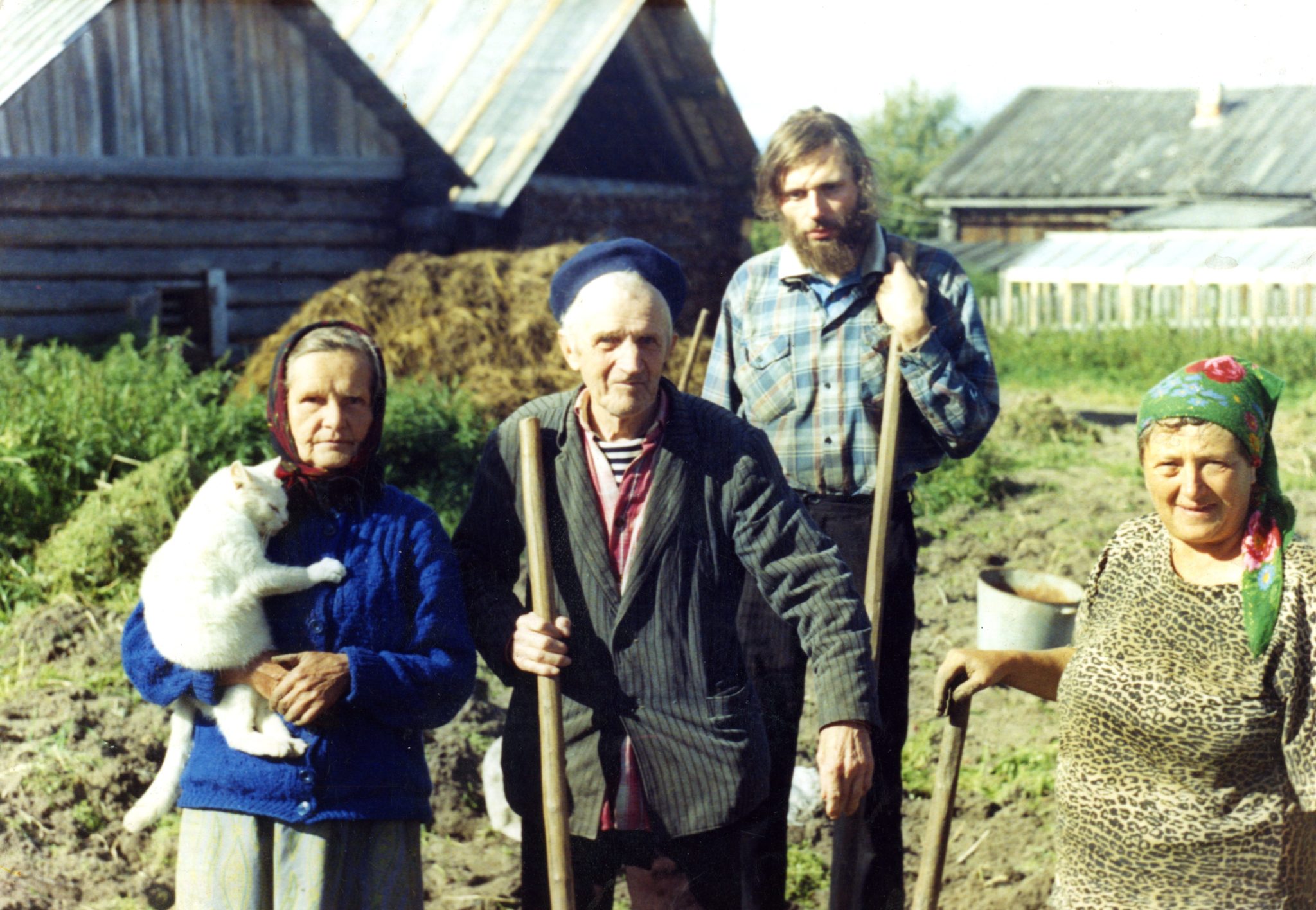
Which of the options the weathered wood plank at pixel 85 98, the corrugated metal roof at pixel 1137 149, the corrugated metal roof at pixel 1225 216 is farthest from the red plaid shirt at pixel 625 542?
the corrugated metal roof at pixel 1137 149

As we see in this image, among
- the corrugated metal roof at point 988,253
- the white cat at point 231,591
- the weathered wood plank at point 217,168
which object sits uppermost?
the corrugated metal roof at point 988,253

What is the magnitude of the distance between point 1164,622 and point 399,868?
4.81 feet

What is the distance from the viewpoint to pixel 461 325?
821 cm

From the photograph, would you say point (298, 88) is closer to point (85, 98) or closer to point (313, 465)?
point (85, 98)

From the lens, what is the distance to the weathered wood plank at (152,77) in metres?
9.44

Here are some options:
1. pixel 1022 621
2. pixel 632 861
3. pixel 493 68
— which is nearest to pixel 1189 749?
pixel 632 861

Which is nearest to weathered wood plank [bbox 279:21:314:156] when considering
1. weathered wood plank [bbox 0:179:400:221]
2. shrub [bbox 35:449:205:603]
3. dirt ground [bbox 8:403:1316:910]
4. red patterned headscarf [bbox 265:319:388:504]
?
weathered wood plank [bbox 0:179:400:221]

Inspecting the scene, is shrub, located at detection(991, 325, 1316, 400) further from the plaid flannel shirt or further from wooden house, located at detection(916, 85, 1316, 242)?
the plaid flannel shirt

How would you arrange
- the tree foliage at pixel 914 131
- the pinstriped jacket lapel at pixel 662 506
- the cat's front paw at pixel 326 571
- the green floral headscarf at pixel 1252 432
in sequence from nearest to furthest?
the green floral headscarf at pixel 1252 432
the cat's front paw at pixel 326 571
the pinstriped jacket lapel at pixel 662 506
the tree foliage at pixel 914 131

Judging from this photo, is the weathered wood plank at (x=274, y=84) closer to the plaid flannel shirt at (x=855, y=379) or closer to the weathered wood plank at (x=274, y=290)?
the weathered wood plank at (x=274, y=290)

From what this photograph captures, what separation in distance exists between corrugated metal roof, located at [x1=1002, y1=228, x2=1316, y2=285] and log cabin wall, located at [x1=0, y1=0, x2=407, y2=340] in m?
11.2

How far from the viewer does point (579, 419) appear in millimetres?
2525

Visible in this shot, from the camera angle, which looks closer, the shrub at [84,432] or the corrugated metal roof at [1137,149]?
the shrub at [84,432]

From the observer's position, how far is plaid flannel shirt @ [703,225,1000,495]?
3.33 meters
